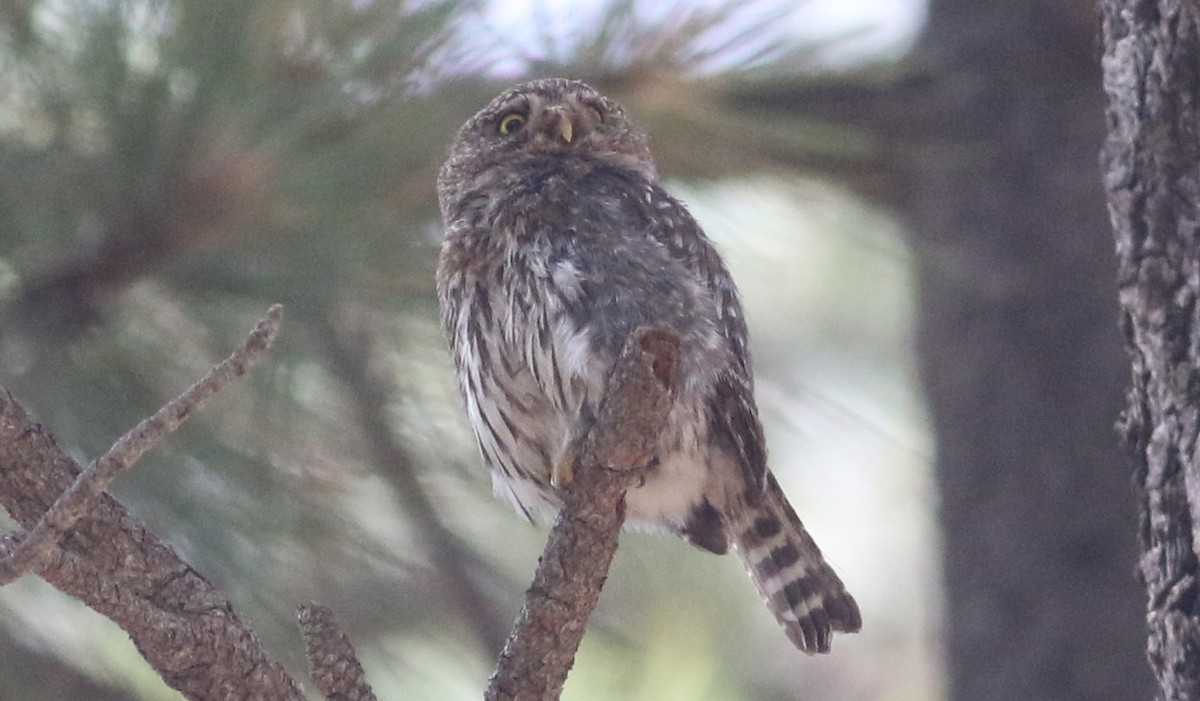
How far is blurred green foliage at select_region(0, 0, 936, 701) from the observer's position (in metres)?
2.50

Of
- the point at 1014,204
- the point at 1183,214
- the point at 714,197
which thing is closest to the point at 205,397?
the point at 1183,214

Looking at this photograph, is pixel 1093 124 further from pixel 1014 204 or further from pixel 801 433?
pixel 801 433

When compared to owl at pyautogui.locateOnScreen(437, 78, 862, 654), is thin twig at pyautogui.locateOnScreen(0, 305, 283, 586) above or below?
below

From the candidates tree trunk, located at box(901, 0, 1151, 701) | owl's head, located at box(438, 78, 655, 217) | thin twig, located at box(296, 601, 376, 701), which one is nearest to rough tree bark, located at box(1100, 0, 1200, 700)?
thin twig, located at box(296, 601, 376, 701)

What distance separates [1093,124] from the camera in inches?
175

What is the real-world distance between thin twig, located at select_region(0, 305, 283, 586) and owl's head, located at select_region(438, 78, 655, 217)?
156 cm

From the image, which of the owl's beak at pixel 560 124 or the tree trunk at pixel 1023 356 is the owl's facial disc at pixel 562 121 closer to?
the owl's beak at pixel 560 124

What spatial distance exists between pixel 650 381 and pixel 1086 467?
2430 mm

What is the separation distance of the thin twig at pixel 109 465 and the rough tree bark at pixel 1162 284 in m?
1.18

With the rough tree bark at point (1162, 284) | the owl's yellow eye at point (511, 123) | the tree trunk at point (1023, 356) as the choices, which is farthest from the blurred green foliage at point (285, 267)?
the tree trunk at point (1023, 356)

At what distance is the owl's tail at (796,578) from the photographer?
9.53 ft

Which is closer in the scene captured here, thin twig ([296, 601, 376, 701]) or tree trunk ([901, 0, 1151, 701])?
thin twig ([296, 601, 376, 701])

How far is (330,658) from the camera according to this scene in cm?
176

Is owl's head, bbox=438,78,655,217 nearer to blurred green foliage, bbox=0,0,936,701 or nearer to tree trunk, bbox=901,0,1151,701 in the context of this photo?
blurred green foliage, bbox=0,0,936,701
